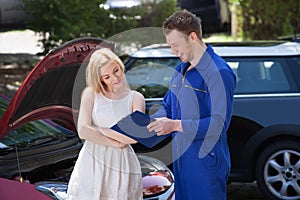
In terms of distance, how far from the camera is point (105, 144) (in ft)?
10.7

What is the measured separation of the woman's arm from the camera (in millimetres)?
3240

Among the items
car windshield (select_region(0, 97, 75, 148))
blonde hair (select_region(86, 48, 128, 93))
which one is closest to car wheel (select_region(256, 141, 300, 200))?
car windshield (select_region(0, 97, 75, 148))

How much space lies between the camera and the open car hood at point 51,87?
3.49 m

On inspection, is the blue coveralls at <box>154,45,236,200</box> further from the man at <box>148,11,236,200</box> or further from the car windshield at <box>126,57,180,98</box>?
the car windshield at <box>126,57,180,98</box>

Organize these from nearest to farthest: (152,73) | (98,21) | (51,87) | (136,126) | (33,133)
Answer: (136,126)
(51,87)
(33,133)
(152,73)
(98,21)

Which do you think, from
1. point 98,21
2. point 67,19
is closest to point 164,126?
point 67,19

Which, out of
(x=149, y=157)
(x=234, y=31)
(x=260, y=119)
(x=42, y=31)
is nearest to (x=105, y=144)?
(x=149, y=157)

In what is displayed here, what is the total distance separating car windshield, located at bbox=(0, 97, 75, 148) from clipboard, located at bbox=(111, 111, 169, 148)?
3.76 ft

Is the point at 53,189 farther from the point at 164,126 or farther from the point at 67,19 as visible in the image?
the point at 67,19

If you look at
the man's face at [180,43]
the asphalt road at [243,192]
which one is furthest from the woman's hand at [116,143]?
the asphalt road at [243,192]

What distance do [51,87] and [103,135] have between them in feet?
2.68

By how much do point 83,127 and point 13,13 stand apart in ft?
28.6

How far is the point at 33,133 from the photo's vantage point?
14.3 feet

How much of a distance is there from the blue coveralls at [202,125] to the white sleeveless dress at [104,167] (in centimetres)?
34
